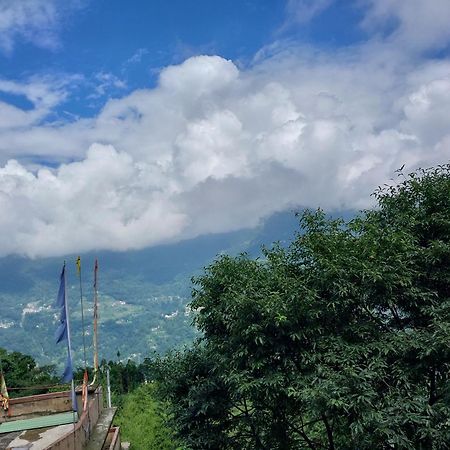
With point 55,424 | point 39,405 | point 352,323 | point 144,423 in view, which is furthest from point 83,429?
point 144,423

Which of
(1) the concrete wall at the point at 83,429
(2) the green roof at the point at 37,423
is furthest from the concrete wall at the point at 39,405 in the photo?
(1) the concrete wall at the point at 83,429

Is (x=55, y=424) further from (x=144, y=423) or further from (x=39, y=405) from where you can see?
(x=144, y=423)

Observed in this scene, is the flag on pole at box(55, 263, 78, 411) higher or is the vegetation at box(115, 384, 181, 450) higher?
the flag on pole at box(55, 263, 78, 411)

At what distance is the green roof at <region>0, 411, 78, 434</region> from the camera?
1500 cm

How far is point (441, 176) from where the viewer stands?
42.5 ft

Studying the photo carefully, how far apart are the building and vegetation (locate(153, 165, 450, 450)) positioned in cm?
398

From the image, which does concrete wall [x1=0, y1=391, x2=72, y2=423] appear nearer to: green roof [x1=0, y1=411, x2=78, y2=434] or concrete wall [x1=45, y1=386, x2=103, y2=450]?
green roof [x1=0, y1=411, x2=78, y2=434]

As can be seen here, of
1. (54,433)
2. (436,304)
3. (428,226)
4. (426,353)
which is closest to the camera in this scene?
(426,353)

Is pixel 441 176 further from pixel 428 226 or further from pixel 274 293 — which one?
pixel 274 293

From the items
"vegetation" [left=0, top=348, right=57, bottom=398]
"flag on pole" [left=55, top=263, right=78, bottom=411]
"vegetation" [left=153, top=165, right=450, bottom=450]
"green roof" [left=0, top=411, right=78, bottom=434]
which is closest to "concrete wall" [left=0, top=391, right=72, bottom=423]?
"green roof" [left=0, top=411, right=78, bottom=434]


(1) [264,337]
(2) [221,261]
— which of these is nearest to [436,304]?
(1) [264,337]

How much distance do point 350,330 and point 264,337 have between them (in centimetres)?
195

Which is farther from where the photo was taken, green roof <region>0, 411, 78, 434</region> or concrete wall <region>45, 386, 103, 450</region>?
green roof <region>0, 411, 78, 434</region>

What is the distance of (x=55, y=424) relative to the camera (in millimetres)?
15258
